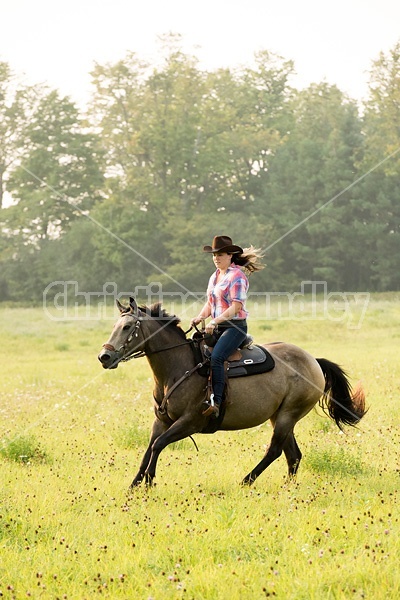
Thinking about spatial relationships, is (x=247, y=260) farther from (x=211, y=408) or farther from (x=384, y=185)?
(x=384, y=185)

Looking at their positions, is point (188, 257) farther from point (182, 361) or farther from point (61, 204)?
point (182, 361)

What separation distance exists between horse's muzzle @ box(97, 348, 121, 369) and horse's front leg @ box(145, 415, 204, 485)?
3.50ft

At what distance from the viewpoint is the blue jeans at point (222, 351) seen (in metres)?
8.53

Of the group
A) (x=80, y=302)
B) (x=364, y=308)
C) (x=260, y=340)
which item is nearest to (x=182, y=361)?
(x=260, y=340)

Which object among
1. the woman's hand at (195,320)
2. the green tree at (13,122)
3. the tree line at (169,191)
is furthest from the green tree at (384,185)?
the woman's hand at (195,320)

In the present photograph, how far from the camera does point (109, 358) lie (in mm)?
8094

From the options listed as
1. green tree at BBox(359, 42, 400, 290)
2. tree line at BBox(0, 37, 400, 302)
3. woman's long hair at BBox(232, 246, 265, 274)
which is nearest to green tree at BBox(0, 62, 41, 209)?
tree line at BBox(0, 37, 400, 302)

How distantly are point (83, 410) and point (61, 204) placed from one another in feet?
165

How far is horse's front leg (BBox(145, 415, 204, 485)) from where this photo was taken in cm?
820

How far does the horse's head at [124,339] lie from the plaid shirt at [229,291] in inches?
38.3

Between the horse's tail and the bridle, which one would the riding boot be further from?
the horse's tail

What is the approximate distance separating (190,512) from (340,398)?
346cm

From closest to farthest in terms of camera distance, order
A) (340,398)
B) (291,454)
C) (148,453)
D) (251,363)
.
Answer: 1. (148,453)
2. (251,363)
3. (291,454)
4. (340,398)

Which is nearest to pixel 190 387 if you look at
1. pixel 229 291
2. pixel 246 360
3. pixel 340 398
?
pixel 246 360
